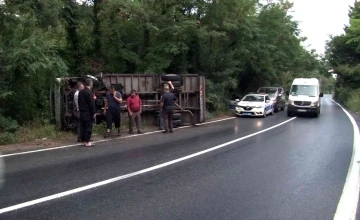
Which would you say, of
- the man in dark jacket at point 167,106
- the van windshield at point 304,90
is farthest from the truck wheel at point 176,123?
the van windshield at point 304,90

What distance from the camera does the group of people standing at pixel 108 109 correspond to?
38.6 feet

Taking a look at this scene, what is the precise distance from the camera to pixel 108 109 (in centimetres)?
1425

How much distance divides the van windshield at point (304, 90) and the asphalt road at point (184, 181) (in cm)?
1391

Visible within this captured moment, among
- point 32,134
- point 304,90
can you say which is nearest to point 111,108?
point 32,134

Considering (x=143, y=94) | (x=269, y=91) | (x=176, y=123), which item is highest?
(x=143, y=94)

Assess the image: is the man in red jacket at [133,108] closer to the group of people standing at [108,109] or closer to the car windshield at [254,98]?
the group of people standing at [108,109]

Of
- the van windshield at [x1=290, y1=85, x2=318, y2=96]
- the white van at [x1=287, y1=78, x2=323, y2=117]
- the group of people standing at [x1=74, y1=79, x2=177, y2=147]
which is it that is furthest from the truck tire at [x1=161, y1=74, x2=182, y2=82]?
the van windshield at [x1=290, y1=85, x2=318, y2=96]

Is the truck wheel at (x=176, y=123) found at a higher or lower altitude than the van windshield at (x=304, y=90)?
lower

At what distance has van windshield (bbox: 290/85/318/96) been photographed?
26.1 metres

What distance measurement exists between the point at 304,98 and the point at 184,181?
19.5 m

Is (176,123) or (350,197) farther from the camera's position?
(176,123)

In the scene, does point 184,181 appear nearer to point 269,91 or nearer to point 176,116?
point 176,116

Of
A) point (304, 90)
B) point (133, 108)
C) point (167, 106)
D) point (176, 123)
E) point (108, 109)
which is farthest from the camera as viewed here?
point (304, 90)

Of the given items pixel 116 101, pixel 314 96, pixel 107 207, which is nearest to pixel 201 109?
pixel 116 101
